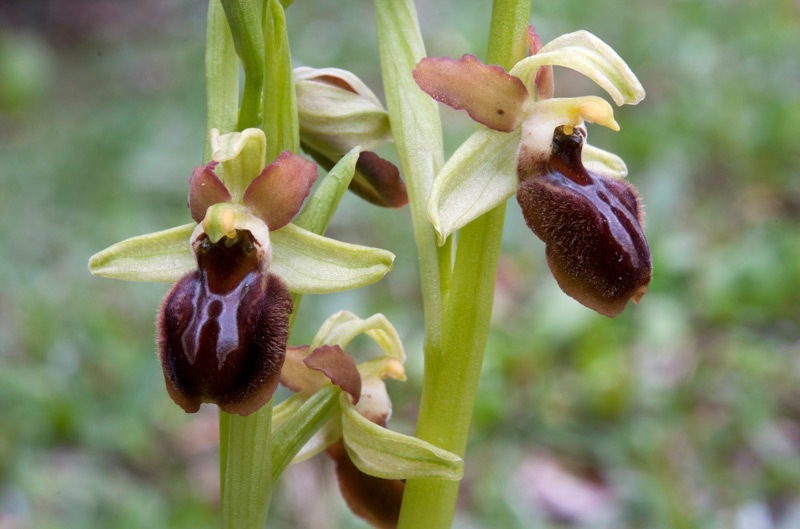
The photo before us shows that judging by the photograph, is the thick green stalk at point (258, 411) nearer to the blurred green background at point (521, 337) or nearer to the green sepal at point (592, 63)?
the green sepal at point (592, 63)

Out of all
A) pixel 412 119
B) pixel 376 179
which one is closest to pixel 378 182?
pixel 376 179

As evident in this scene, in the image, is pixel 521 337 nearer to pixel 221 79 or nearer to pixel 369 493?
pixel 369 493

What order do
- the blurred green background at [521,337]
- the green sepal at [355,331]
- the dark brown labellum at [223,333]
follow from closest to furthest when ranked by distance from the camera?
the dark brown labellum at [223,333], the green sepal at [355,331], the blurred green background at [521,337]

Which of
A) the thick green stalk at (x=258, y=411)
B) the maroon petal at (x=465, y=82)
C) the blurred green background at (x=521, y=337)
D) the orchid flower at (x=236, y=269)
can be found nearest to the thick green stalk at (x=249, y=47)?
the thick green stalk at (x=258, y=411)

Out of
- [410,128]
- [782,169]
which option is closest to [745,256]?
[782,169]

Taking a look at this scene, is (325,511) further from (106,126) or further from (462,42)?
(462,42)

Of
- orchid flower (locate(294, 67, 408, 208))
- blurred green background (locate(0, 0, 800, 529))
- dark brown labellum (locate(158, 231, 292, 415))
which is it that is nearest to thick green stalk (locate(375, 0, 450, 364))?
orchid flower (locate(294, 67, 408, 208))

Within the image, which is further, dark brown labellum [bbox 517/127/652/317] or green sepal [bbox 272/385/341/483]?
green sepal [bbox 272/385/341/483]

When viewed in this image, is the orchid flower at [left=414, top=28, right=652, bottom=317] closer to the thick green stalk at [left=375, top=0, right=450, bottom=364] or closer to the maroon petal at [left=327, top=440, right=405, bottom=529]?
the thick green stalk at [left=375, top=0, right=450, bottom=364]
